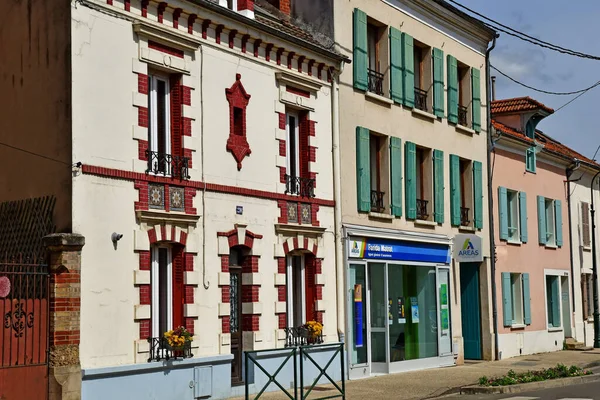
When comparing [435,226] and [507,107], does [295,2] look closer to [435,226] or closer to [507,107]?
[435,226]

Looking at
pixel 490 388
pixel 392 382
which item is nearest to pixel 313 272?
pixel 392 382

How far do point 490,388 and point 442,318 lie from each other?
6657 mm

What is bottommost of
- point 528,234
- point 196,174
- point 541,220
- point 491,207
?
point 528,234

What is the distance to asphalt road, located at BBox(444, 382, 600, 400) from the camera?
16094 millimetres

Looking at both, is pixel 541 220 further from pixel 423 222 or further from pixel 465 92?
pixel 423 222

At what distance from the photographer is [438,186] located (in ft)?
78.7

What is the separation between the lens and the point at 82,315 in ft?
44.9

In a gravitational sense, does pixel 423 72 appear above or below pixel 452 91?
A: above

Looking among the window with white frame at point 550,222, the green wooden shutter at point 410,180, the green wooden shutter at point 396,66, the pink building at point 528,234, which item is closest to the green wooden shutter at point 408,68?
the green wooden shutter at point 396,66

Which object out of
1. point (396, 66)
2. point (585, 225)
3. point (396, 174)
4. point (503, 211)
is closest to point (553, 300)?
point (585, 225)

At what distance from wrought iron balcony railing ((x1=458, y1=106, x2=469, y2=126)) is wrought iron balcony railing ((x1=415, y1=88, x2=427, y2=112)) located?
206 cm

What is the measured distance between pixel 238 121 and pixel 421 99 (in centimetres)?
793

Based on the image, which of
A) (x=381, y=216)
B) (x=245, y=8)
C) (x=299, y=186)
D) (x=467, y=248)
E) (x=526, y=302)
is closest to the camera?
(x=245, y=8)

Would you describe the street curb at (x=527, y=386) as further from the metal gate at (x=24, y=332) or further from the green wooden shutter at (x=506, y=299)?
the metal gate at (x=24, y=332)
